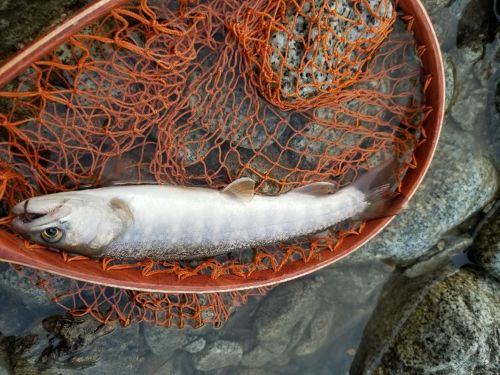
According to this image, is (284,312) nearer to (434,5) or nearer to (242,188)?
(242,188)

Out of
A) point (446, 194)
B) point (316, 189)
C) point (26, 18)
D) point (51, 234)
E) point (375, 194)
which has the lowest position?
point (51, 234)

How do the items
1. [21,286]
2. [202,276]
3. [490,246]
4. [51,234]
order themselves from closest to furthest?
[51,234] → [202,276] → [21,286] → [490,246]

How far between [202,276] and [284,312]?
4.90 feet

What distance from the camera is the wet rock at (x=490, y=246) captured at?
4.20m

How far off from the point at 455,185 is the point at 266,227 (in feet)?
6.53

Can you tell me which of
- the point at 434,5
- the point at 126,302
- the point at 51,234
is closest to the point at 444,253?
the point at 434,5

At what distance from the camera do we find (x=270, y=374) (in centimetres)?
473

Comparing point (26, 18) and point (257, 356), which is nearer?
point (26, 18)

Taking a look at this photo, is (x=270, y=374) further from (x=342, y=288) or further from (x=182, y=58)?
(x=182, y=58)

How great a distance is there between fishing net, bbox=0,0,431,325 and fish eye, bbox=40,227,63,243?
17cm

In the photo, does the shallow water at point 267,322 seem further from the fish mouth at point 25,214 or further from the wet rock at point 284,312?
the fish mouth at point 25,214

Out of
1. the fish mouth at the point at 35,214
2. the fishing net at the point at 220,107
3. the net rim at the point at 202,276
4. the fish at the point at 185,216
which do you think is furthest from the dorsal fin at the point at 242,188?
the fish mouth at the point at 35,214

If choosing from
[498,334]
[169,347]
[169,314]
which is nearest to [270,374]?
[169,347]

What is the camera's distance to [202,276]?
127 inches
